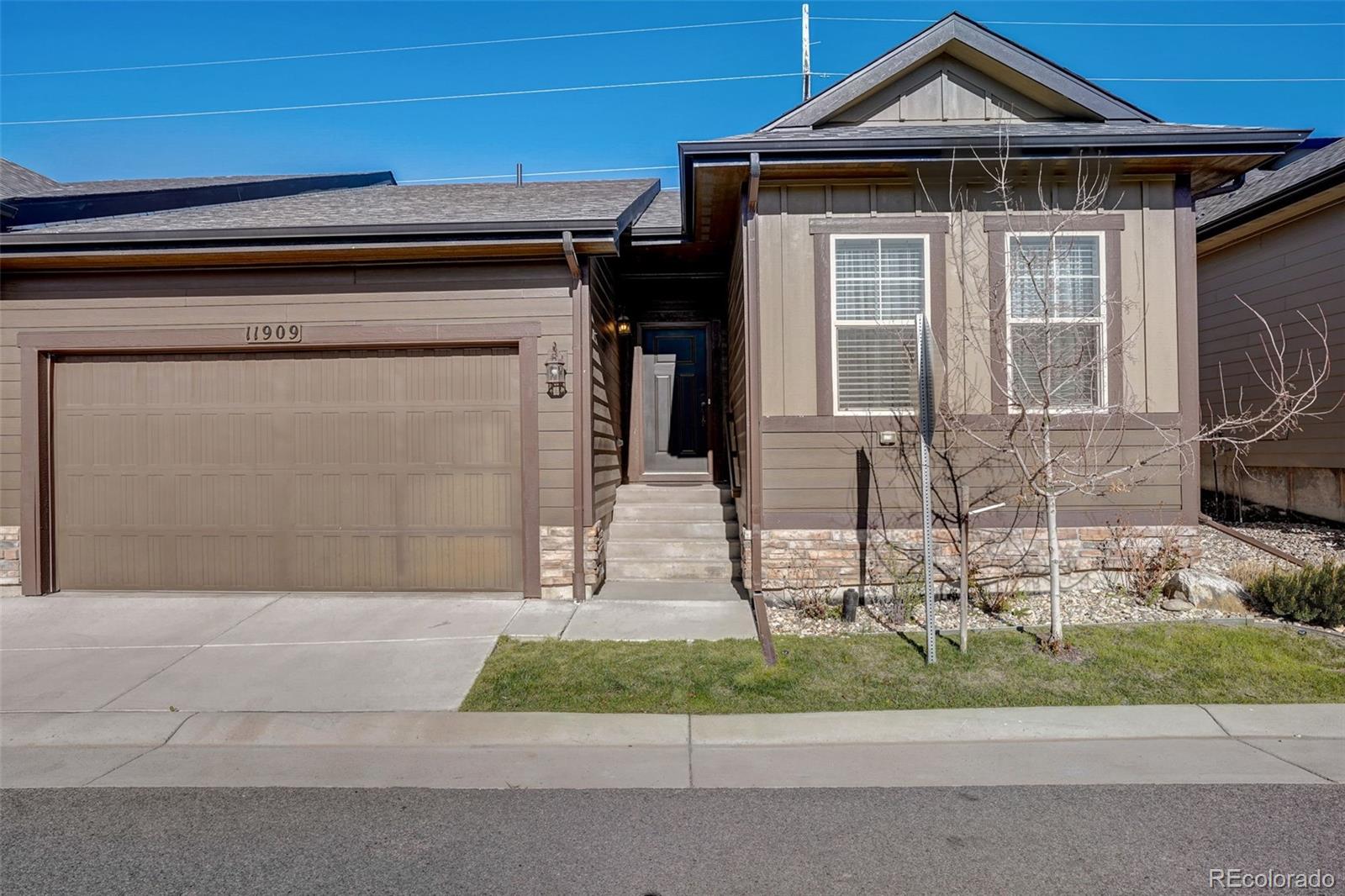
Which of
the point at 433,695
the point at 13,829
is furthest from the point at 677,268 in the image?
the point at 13,829

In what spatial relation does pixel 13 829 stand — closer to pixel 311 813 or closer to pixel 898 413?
pixel 311 813

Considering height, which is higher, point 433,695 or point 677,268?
point 677,268

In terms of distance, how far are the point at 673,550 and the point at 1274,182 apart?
30.4 ft

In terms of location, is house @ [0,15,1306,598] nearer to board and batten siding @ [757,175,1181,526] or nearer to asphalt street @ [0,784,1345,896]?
board and batten siding @ [757,175,1181,526]

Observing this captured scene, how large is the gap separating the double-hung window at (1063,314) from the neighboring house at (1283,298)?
8.70ft

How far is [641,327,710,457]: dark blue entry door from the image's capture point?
31.6ft

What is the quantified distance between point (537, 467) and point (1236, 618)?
605 centimetres

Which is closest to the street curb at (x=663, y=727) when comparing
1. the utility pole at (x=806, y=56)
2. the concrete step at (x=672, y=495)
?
the concrete step at (x=672, y=495)

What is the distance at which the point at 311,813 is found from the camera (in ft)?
11.0

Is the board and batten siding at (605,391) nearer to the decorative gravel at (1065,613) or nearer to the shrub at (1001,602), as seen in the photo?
the decorative gravel at (1065,613)

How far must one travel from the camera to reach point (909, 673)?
16.2 ft

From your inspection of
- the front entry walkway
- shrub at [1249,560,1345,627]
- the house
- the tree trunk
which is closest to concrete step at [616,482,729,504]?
the house

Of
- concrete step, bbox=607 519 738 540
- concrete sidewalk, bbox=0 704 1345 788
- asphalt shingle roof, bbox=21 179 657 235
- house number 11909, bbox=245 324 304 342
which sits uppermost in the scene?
asphalt shingle roof, bbox=21 179 657 235

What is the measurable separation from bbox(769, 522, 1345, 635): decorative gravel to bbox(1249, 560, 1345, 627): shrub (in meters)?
0.24
